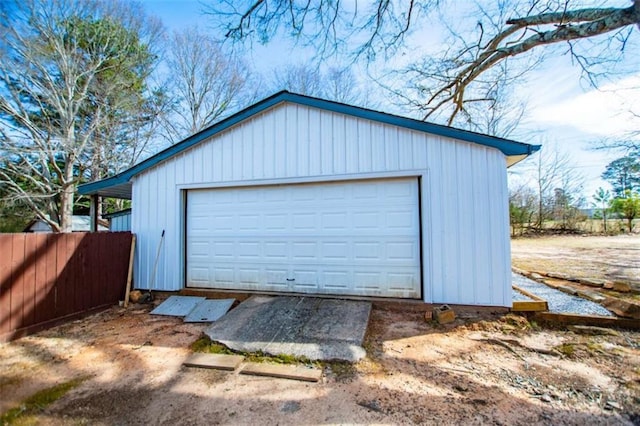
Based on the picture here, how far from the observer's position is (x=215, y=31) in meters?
5.79

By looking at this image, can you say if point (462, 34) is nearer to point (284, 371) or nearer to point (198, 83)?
point (284, 371)

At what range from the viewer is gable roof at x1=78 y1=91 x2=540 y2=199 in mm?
4609

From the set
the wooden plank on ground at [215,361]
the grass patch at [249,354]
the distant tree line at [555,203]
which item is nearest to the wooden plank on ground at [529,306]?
the grass patch at [249,354]

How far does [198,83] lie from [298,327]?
19.1m

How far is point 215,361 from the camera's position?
3326 millimetres

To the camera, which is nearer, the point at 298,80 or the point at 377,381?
the point at 377,381

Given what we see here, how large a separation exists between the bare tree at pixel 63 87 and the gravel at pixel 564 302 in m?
18.3

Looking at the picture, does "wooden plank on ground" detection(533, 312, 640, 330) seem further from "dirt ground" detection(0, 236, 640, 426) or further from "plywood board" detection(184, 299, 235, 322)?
"plywood board" detection(184, 299, 235, 322)

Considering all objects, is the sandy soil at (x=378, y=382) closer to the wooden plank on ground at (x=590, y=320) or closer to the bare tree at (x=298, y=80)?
the wooden plank on ground at (x=590, y=320)

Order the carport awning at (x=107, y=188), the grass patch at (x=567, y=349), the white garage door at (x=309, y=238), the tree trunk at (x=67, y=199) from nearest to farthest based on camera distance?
the grass patch at (x=567, y=349), the white garage door at (x=309, y=238), the carport awning at (x=107, y=188), the tree trunk at (x=67, y=199)

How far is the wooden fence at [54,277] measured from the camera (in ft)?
13.0

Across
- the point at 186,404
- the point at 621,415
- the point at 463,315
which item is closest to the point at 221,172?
the point at 186,404

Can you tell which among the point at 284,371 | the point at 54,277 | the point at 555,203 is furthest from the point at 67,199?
the point at 555,203

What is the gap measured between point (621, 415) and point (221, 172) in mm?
6214
